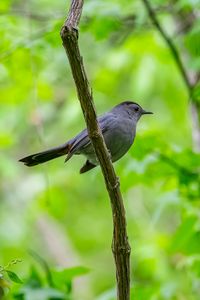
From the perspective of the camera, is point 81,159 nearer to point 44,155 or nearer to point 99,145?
point 44,155

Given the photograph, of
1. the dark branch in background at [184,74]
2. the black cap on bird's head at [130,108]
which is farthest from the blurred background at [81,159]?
the black cap on bird's head at [130,108]

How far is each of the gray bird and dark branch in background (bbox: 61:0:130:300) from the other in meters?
1.04

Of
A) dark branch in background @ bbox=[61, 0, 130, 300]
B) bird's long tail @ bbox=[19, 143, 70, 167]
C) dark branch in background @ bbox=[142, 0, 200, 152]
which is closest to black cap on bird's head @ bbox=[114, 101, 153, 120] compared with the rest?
dark branch in background @ bbox=[142, 0, 200, 152]

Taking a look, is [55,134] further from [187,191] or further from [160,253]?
[187,191]

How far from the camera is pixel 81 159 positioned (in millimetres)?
9375

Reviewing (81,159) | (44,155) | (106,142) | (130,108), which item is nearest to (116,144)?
(106,142)

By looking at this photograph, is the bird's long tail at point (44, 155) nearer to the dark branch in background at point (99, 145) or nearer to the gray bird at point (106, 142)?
the gray bird at point (106, 142)

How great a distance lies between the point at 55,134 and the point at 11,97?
2.71m

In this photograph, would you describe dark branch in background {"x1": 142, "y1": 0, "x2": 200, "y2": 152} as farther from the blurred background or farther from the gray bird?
the gray bird

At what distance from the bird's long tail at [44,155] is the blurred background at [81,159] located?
0.39 feet

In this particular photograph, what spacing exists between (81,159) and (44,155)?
5.16 metres

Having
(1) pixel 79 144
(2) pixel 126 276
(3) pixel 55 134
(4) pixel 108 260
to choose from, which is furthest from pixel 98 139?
(4) pixel 108 260

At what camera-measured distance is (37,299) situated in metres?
2.56

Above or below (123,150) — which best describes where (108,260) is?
above
